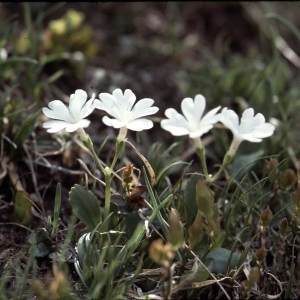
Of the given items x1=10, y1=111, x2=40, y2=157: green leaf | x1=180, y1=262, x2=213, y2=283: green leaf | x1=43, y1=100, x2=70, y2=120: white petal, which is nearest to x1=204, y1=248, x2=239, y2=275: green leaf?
x1=180, y1=262, x2=213, y2=283: green leaf

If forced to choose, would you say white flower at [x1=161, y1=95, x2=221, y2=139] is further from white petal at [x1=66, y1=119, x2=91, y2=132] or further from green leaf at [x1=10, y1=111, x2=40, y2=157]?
green leaf at [x1=10, y1=111, x2=40, y2=157]

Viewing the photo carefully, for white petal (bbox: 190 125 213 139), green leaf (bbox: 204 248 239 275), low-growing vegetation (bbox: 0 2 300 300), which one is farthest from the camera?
green leaf (bbox: 204 248 239 275)

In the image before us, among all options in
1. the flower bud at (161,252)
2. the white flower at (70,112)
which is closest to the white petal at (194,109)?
the white flower at (70,112)

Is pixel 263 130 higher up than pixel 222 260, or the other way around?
pixel 263 130

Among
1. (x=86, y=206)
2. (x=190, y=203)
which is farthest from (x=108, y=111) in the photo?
(x=190, y=203)

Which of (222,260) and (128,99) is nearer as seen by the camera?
(128,99)

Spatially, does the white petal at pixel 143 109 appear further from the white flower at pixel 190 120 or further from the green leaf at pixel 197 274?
the green leaf at pixel 197 274

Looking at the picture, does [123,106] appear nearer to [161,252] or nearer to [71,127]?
[71,127]

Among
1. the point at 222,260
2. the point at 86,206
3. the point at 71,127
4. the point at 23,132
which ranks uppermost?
the point at 71,127
